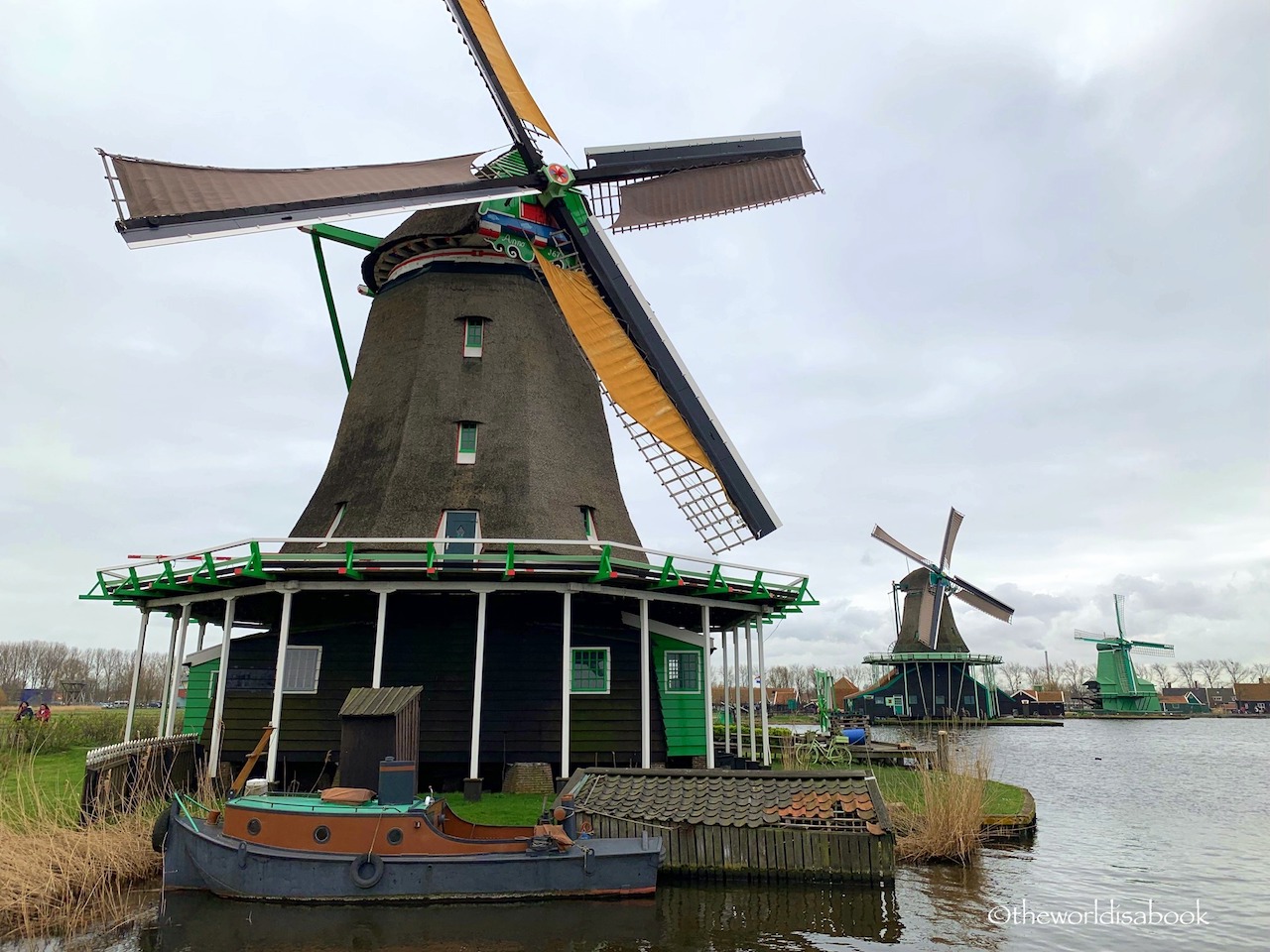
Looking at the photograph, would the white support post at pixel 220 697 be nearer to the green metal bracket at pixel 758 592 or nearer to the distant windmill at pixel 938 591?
the green metal bracket at pixel 758 592

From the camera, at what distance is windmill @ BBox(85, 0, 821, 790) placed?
49.7ft

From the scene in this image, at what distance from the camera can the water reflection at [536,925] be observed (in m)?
8.87

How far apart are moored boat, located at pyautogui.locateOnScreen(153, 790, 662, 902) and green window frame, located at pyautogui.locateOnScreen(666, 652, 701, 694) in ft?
24.0

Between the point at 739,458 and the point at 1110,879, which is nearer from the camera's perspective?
the point at 1110,879

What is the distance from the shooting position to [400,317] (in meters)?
19.5

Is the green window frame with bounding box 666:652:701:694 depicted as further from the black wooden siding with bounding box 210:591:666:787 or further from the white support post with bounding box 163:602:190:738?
the white support post with bounding box 163:602:190:738

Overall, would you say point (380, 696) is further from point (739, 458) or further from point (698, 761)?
point (739, 458)

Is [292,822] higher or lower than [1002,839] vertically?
higher

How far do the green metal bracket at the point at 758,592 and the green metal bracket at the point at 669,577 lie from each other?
5.55 feet

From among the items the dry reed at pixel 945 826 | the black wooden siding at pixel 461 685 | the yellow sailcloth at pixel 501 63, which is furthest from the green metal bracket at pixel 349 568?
the yellow sailcloth at pixel 501 63

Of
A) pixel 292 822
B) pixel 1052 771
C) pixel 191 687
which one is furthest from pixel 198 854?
pixel 1052 771

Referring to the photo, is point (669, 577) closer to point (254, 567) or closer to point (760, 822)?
point (760, 822)

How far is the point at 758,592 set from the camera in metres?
16.7

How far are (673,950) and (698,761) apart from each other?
29.5 ft
